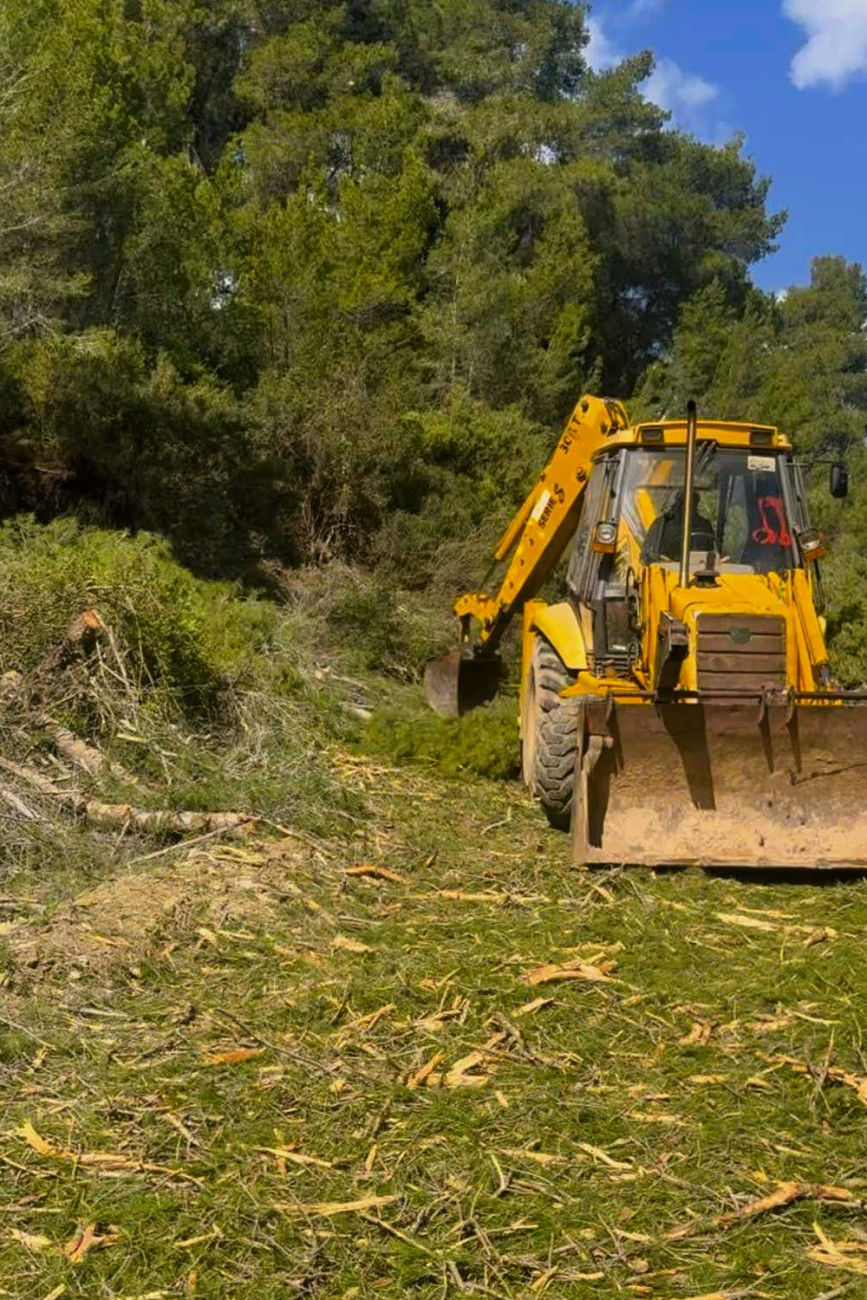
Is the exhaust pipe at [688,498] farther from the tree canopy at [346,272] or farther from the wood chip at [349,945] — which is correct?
the tree canopy at [346,272]

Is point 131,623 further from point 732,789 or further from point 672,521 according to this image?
point 732,789

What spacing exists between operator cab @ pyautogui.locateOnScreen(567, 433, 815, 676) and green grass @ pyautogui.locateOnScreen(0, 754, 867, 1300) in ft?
5.36

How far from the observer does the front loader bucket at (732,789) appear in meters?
6.61

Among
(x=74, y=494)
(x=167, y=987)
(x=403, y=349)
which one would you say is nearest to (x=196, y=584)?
(x=74, y=494)

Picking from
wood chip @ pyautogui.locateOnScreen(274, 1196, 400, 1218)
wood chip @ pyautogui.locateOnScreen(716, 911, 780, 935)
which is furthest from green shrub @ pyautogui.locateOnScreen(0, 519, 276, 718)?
wood chip @ pyautogui.locateOnScreen(274, 1196, 400, 1218)

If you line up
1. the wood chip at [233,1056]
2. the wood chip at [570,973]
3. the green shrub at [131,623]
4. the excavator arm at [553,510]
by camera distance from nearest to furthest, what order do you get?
the wood chip at [233,1056] < the wood chip at [570,973] < the green shrub at [131,623] < the excavator arm at [553,510]

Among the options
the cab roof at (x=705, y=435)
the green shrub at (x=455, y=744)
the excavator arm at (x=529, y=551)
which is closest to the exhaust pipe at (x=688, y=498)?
the cab roof at (x=705, y=435)

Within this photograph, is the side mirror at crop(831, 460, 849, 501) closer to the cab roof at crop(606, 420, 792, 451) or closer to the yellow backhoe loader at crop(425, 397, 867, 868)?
the yellow backhoe loader at crop(425, 397, 867, 868)

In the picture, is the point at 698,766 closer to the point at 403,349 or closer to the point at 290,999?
the point at 290,999

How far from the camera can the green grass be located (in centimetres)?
342

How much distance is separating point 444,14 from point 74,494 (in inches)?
1386

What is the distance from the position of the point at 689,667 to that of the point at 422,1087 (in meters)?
3.13

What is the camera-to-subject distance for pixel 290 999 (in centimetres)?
501

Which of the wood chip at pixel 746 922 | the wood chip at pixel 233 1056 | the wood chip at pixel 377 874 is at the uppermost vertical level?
the wood chip at pixel 377 874
